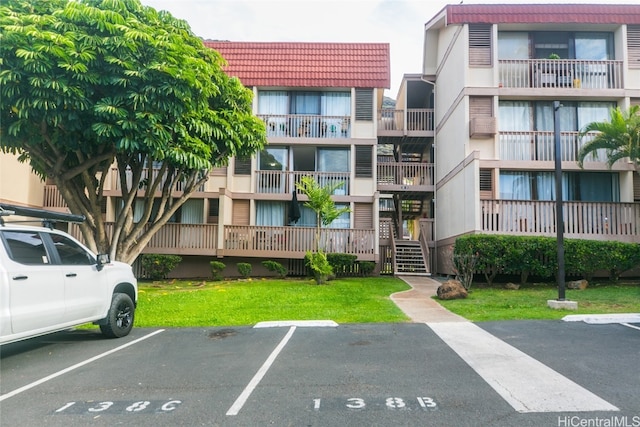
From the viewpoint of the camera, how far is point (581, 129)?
16250 mm

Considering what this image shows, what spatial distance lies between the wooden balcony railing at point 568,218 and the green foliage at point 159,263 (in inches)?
455

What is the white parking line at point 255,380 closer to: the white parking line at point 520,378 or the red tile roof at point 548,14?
the white parking line at point 520,378

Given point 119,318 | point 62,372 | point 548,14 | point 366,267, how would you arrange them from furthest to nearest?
point 366,267 → point 548,14 → point 119,318 → point 62,372

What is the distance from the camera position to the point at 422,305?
34.6 feet

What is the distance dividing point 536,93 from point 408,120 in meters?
6.38

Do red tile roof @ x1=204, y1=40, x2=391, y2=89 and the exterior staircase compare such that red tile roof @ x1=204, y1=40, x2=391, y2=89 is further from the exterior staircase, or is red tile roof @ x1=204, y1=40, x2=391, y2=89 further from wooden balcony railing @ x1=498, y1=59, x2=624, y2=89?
the exterior staircase

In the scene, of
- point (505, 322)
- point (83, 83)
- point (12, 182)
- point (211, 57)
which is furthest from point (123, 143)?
point (12, 182)

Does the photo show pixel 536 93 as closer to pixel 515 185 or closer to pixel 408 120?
pixel 515 185

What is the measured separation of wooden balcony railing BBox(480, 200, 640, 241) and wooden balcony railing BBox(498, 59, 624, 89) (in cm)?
481

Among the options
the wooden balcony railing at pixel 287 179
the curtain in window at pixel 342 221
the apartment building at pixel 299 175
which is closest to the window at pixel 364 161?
the apartment building at pixel 299 175

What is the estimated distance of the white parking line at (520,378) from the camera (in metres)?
4.07

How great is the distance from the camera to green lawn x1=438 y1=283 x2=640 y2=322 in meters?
9.01

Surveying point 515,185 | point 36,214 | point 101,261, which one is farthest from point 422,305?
point 515,185

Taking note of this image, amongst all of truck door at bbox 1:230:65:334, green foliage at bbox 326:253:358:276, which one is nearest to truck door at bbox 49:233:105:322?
truck door at bbox 1:230:65:334
